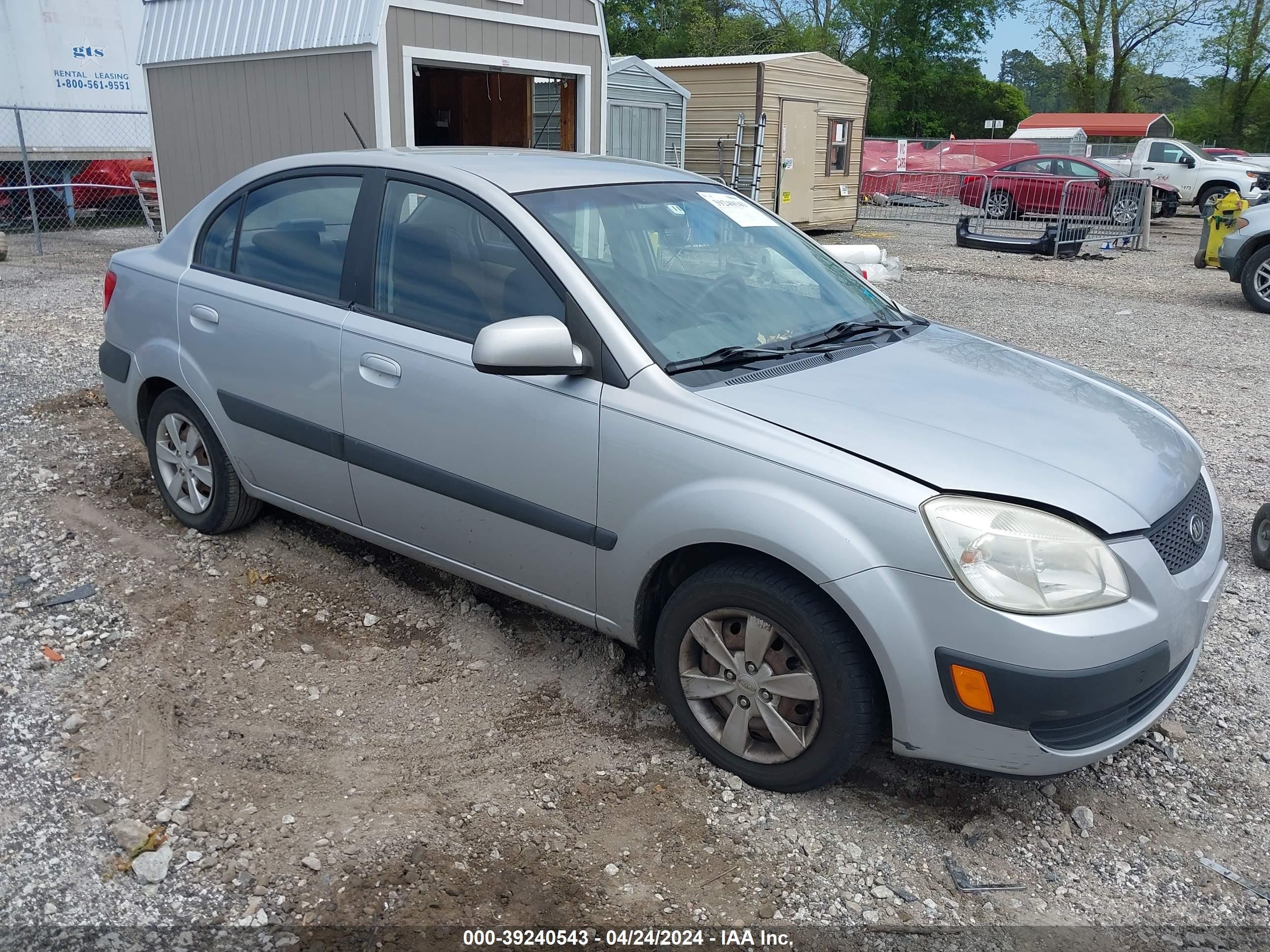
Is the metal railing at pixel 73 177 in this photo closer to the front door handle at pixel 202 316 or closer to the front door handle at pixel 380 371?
the front door handle at pixel 202 316

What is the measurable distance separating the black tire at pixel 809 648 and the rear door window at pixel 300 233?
5.92 ft

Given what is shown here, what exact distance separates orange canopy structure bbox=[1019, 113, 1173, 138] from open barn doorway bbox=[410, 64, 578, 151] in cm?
3196

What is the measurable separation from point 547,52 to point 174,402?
27.1ft

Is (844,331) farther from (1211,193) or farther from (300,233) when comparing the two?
(1211,193)

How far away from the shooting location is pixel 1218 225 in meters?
13.2

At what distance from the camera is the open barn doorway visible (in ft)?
43.5

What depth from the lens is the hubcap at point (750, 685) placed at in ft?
9.23

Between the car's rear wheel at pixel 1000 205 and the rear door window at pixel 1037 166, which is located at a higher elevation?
the rear door window at pixel 1037 166

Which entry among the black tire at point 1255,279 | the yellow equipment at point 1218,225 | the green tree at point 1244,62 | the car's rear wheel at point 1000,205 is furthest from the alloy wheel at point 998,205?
the green tree at point 1244,62

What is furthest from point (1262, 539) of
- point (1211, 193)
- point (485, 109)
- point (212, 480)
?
point (1211, 193)

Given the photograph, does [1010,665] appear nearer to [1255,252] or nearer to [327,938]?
[327,938]

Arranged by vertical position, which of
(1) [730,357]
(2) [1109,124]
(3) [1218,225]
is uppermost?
(2) [1109,124]

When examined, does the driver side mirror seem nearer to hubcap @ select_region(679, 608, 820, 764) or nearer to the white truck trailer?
hubcap @ select_region(679, 608, 820, 764)

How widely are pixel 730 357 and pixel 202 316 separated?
229 centimetres
